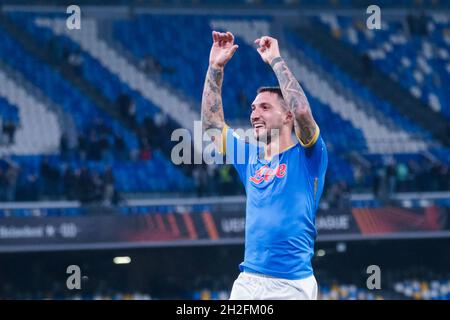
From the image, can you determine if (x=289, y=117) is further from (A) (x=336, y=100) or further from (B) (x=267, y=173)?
(A) (x=336, y=100)

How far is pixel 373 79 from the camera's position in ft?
91.4

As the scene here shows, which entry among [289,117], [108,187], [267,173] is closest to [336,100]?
[108,187]

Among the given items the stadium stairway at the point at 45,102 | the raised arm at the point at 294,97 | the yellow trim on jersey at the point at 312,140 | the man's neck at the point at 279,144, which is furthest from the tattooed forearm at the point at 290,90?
the stadium stairway at the point at 45,102

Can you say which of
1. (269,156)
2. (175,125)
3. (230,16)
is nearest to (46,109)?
(175,125)

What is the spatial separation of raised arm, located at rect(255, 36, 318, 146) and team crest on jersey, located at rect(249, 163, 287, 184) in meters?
0.25

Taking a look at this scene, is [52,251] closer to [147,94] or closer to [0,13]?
[147,94]

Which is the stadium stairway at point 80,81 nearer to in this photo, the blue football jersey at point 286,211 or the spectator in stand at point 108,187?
the spectator in stand at point 108,187

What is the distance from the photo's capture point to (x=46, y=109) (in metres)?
24.7

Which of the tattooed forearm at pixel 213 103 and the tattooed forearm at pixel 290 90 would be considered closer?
the tattooed forearm at pixel 290 90

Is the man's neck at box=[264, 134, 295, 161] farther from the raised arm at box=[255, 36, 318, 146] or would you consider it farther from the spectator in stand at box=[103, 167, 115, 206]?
the spectator in stand at box=[103, 167, 115, 206]

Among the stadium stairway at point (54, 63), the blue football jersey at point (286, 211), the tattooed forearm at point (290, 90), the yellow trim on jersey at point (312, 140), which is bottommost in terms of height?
the blue football jersey at point (286, 211)

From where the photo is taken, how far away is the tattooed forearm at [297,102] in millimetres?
6102

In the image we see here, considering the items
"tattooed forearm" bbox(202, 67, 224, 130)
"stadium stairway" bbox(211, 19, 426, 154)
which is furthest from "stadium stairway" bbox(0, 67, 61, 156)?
"tattooed forearm" bbox(202, 67, 224, 130)

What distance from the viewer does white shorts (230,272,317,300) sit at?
6270 mm
